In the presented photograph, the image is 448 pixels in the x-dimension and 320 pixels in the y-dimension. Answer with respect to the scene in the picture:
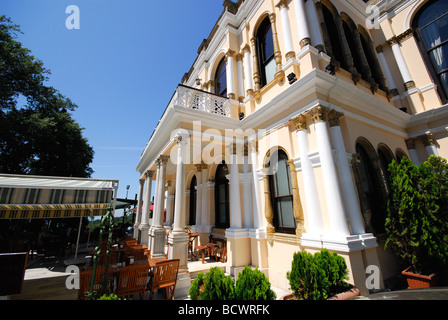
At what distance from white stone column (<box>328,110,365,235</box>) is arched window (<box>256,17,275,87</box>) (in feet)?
11.2

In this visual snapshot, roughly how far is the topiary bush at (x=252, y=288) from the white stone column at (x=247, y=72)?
6.95m

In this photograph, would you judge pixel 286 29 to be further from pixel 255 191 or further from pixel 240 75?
pixel 255 191

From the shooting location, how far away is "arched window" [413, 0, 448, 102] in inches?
323

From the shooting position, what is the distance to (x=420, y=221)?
476 cm

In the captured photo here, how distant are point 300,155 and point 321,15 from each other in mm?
5475

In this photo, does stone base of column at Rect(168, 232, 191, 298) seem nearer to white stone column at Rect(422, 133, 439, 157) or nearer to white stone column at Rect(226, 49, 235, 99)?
white stone column at Rect(226, 49, 235, 99)

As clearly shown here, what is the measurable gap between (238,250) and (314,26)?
819 centimetres

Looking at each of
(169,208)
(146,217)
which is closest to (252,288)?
(146,217)

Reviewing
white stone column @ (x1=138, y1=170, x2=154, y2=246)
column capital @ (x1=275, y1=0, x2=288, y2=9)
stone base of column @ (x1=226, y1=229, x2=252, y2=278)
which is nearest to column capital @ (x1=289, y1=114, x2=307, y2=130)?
stone base of column @ (x1=226, y1=229, x2=252, y2=278)

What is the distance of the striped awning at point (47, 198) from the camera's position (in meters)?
4.85

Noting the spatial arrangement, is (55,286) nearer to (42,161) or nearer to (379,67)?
(42,161)

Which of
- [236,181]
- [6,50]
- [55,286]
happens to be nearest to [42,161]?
[6,50]

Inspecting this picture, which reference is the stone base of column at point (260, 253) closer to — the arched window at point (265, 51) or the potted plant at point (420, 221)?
the potted plant at point (420, 221)
